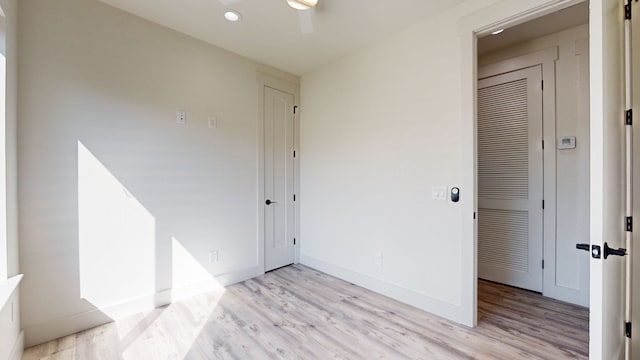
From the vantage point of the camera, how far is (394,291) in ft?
9.25

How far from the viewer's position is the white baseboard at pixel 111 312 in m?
2.04

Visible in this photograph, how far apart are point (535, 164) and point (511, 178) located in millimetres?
274

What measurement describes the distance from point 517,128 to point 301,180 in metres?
2.74

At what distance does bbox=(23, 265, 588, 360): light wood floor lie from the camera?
1.95m

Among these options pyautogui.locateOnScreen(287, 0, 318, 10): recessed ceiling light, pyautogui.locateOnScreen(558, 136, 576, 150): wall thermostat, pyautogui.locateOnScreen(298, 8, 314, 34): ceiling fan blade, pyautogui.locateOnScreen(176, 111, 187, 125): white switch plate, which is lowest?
pyautogui.locateOnScreen(558, 136, 576, 150): wall thermostat

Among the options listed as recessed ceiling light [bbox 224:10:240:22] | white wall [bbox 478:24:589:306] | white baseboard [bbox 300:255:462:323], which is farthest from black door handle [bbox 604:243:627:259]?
recessed ceiling light [bbox 224:10:240:22]

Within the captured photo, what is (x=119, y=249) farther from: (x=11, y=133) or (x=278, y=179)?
(x=278, y=179)

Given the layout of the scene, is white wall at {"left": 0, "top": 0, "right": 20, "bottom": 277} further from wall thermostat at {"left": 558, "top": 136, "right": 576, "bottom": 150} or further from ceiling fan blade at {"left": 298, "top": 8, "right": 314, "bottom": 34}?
wall thermostat at {"left": 558, "top": 136, "right": 576, "bottom": 150}

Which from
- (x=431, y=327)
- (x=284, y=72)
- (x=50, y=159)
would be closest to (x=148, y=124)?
(x=50, y=159)

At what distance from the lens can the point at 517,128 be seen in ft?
10.1

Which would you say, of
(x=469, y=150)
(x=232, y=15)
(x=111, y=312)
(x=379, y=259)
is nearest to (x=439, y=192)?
(x=469, y=150)

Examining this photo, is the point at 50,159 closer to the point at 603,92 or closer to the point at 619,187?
the point at 603,92

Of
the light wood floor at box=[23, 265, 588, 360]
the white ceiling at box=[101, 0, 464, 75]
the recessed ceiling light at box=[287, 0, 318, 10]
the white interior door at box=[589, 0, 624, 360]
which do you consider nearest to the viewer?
the white interior door at box=[589, 0, 624, 360]

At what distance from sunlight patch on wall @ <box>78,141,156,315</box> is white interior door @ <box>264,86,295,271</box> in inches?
54.8
